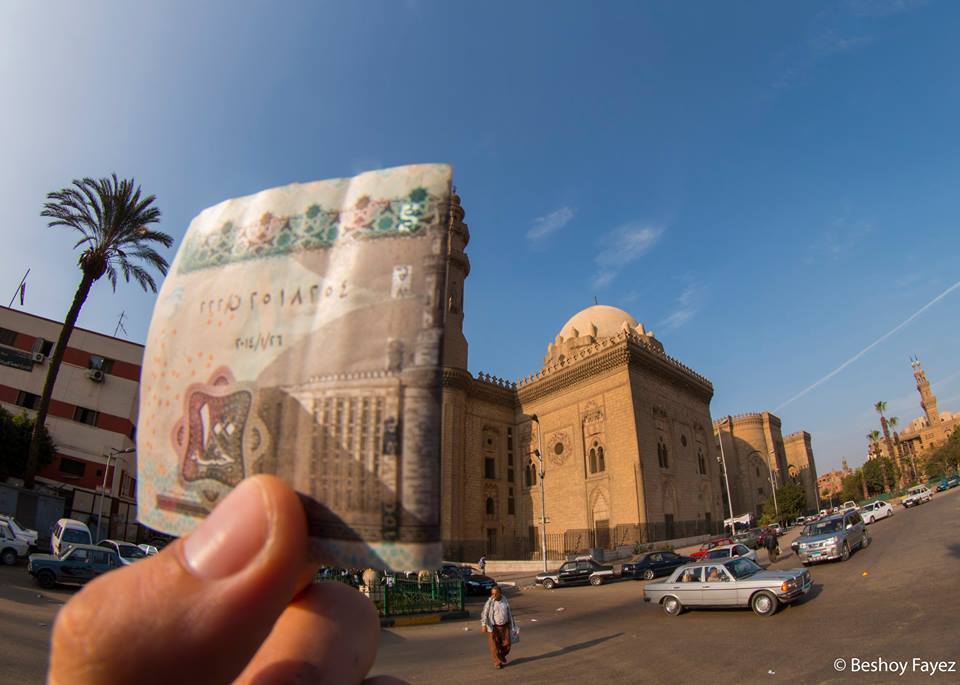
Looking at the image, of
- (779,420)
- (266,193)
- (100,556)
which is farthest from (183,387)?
(779,420)

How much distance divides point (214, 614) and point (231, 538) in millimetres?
209

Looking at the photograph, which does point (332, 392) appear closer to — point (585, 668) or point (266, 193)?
point (266, 193)

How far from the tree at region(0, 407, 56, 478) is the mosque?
22.0 m

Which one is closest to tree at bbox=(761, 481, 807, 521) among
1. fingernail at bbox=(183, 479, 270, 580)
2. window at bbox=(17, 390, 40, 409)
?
fingernail at bbox=(183, 479, 270, 580)

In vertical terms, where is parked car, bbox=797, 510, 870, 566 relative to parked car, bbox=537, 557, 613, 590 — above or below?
above

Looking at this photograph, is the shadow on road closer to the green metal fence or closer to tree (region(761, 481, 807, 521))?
the green metal fence

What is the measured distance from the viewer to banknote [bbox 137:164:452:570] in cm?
166

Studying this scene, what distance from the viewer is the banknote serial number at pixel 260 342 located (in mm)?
1895

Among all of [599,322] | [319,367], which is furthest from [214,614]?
[599,322]

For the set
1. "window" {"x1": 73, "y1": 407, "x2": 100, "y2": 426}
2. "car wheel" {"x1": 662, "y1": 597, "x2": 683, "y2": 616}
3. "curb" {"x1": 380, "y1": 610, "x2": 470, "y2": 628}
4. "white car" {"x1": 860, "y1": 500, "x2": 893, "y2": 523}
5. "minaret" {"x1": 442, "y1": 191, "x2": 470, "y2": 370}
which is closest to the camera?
"car wheel" {"x1": 662, "y1": 597, "x2": 683, "y2": 616}

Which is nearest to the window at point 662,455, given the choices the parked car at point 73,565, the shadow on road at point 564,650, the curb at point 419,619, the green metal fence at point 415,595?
the green metal fence at point 415,595

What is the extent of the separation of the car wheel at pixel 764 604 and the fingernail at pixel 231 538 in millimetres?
12632

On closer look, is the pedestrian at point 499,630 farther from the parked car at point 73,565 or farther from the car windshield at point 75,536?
the car windshield at point 75,536

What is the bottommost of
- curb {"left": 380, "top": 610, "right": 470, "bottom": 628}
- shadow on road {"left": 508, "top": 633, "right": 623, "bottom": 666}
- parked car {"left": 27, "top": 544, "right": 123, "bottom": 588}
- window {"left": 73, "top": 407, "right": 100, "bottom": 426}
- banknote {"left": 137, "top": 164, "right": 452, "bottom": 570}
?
curb {"left": 380, "top": 610, "right": 470, "bottom": 628}
